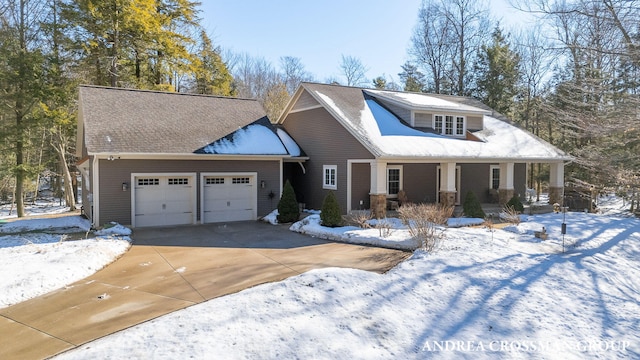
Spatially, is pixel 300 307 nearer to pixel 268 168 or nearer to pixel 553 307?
pixel 553 307

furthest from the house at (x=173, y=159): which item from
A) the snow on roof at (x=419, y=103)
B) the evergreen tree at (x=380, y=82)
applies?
the evergreen tree at (x=380, y=82)

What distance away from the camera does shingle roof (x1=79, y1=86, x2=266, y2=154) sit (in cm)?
1366

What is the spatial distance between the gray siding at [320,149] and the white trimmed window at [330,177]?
168mm

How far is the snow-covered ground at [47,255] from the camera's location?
7.24 m

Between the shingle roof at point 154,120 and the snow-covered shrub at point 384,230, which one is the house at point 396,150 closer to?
the snow-covered shrub at point 384,230

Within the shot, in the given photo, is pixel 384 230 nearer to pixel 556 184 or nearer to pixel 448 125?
pixel 448 125

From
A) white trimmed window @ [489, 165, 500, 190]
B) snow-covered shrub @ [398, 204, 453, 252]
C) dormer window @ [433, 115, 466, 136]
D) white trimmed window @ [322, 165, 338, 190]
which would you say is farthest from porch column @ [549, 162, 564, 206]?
snow-covered shrub @ [398, 204, 453, 252]

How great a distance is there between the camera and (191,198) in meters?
14.9

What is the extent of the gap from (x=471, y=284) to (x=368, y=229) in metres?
5.21

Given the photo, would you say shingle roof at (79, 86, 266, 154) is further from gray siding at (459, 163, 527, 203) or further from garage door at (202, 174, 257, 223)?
gray siding at (459, 163, 527, 203)

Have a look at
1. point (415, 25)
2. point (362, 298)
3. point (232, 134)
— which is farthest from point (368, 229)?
point (415, 25)

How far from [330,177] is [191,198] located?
561 centimetres

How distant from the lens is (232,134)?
16344 millimetres

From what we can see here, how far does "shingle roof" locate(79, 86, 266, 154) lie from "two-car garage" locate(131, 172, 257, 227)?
1.20 metres
